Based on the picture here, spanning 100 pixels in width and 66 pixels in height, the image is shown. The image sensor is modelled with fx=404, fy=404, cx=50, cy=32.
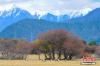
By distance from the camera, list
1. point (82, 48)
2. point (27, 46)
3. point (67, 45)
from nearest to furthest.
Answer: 1. point (67, 45)
2. point (82, 48)
3. point (27, 46)

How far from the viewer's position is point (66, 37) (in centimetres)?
11850

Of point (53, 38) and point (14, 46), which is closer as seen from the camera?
point (53, 38)

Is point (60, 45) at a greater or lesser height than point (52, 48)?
greater

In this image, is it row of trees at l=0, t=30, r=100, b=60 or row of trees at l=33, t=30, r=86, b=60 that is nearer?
row of trees at l=33, t=30, r=86, b=60

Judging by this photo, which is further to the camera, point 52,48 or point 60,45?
point 60,45

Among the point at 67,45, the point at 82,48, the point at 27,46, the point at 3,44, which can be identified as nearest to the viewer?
the point at 67,45

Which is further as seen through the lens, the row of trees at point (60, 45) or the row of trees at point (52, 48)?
the row of trees at point (52, 48)

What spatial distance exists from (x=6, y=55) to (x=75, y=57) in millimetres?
23172

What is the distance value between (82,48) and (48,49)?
1135 cm

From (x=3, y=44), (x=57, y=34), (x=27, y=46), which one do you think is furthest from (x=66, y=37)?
(x=3, y=44)

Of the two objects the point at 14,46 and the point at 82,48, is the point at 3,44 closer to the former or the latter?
the point at 14,46

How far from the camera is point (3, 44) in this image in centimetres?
13512

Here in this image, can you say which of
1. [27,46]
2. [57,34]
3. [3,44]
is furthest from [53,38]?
[3,44]

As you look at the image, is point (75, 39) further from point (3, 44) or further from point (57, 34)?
point (3, 44)
